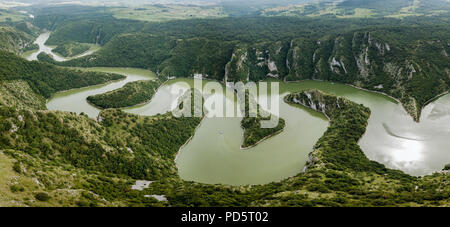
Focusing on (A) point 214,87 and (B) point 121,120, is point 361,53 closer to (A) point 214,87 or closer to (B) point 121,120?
(A) point 214,87

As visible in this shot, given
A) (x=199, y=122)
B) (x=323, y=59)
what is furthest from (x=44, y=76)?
(x=323, y=59)

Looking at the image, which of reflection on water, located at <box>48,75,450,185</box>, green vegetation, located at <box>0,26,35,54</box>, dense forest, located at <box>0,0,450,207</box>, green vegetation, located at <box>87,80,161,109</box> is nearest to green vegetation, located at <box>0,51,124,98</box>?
dense forest, located at <box>0,0,450,207</box>

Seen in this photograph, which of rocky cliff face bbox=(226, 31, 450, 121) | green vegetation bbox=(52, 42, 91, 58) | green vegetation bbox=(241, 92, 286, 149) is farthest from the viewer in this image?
green vegetation bbox=(52, 42, 91, 58)

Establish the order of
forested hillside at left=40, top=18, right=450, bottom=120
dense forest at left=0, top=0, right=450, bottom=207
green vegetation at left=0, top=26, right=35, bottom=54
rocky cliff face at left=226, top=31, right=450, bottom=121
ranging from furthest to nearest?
green vegetation at left=0, top=26, right=35, bottom=54 < forested hillside at left=40, top=18, right=450, bottom=120 < rocky cliff face at left=226, top=31, right=450, bottom=121 < dense forest at left=0, top=0, right=450, bottom=207

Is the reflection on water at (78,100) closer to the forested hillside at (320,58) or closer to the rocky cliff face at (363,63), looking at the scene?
the forested hillside at (320,58)

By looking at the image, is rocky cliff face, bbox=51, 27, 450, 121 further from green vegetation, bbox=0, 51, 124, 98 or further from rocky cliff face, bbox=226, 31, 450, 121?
green vegetation, bbox=0, 51, 124, 98

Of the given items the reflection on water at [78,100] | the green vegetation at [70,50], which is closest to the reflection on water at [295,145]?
the reflection on water at [78,100]
